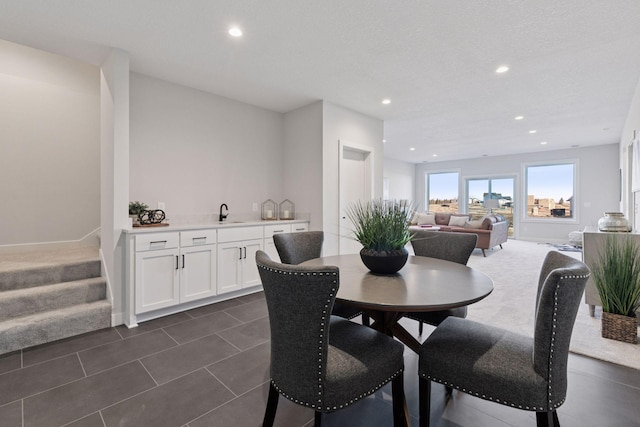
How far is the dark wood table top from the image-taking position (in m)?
1.34

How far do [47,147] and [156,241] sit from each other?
219 centimetres

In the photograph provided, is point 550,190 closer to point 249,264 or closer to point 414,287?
point 249,264

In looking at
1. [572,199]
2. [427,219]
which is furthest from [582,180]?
[427,219]

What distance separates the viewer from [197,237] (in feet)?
10.7

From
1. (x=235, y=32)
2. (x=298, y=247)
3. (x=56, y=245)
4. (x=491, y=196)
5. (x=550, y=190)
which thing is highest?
(x=235, y=32)

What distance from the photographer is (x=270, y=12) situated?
7.56ft

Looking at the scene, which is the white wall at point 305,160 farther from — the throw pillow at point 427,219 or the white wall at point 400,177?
the white wall at point 400,177

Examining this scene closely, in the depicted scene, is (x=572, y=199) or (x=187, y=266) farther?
(x=572, y=199)

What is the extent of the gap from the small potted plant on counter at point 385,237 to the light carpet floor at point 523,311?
5.79ft

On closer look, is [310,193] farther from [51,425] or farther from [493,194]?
[493,194]

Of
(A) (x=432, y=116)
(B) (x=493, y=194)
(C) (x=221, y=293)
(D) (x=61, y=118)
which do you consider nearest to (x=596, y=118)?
(A) (x=432, y=116)

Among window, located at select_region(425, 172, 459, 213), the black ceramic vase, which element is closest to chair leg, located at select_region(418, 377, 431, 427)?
the black ceramic vase

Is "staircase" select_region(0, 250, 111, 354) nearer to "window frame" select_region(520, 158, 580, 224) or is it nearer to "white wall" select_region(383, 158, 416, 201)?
"white wall" select_region(383, 158, 416, 201)

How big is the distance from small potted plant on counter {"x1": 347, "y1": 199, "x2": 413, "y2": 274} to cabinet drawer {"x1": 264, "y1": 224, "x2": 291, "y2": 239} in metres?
2.23
